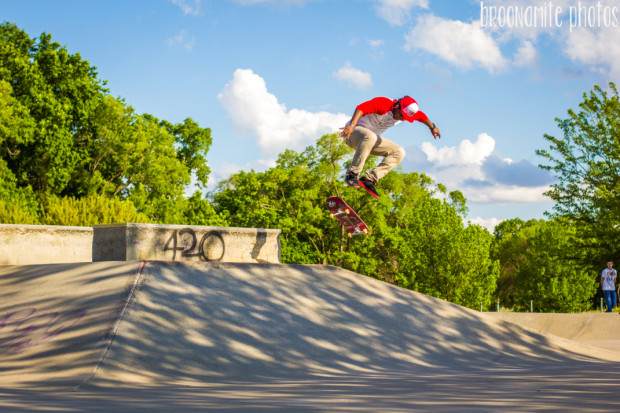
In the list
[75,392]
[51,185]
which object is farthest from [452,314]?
[51,185]

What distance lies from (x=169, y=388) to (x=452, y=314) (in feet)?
23.8

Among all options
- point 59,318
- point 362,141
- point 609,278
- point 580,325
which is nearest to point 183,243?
point 59,318

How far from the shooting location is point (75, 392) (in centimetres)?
653

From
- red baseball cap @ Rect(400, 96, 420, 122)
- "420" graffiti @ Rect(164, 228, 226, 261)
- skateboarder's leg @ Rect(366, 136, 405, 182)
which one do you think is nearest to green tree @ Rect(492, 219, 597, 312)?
"420" graffiti @ Rect(164, 228, 226, 261)

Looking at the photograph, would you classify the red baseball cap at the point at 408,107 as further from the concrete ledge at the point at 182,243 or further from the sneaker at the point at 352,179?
the concrete ledge at the point at 182,243

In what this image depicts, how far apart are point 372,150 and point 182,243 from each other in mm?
5030

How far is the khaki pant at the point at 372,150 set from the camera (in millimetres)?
10586

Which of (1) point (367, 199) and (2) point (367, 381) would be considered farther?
(1) point (367, 199)

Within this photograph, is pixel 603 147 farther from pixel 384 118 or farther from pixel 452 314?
pixel 384 118

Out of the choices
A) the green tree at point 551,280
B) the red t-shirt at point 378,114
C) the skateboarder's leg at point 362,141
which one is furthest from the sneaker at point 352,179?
the green tree at point 551,280

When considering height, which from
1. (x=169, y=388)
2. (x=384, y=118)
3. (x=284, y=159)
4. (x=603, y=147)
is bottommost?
(x=169, y=388)

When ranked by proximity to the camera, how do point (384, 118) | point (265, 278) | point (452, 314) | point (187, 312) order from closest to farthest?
point (187, 312) < point (384, 118) < point (265, 278) < point (452, 314)

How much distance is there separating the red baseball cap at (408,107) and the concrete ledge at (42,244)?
11290 mm

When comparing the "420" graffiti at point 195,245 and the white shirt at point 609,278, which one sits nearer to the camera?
the "420" graffiti at point 195,245
